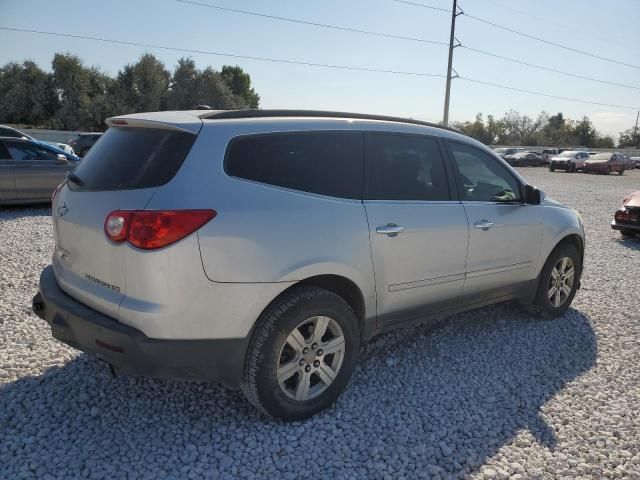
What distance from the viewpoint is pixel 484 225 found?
3891 millimetres

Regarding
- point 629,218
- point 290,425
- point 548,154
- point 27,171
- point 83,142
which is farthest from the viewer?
point 548,154

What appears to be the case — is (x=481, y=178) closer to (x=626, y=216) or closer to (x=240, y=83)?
(x=626, y=216)

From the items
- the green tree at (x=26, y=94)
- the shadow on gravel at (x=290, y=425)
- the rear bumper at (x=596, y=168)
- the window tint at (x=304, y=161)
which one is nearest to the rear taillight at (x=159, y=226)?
the window tint at (x=304, y=161)

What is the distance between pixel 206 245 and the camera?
245 cm

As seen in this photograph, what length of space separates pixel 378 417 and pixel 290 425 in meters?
0.56

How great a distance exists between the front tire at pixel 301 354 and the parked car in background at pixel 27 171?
8330 mm

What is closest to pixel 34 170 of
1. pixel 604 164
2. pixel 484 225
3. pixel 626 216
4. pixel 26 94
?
pixel 484 225

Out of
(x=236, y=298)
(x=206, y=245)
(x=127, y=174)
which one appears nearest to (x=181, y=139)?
(x=127, y=174)

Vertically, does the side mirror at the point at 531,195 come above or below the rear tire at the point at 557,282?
above

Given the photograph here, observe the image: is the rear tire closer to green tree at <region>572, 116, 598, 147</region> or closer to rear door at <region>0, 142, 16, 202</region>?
rear door at <region>0, 142, 16, 202</region>

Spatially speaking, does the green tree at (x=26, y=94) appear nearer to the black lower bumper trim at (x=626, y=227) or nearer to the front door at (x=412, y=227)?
the black lower bumper trim at (x=626, y=227)

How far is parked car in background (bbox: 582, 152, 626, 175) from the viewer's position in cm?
3712

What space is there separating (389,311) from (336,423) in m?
0.82

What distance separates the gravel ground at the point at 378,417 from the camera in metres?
2.58
